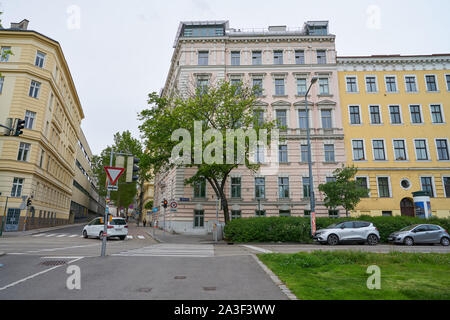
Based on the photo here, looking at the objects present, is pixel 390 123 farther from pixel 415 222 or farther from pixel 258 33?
pixel 258 33

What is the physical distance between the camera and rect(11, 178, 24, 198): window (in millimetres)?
29513

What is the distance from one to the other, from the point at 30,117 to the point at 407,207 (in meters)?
40.8

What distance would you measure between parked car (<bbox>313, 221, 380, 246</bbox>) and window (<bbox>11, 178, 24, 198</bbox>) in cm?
2842

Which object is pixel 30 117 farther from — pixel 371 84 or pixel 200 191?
pixel 371 84

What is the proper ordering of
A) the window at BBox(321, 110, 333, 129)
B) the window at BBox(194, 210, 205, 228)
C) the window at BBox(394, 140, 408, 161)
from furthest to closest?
the window at BBox(321, 110, 333, 129) → the window at BBox(394, 140, 408, 161) → the window at BBox(194, 210, 205, 228)

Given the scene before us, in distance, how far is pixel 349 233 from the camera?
18656mm

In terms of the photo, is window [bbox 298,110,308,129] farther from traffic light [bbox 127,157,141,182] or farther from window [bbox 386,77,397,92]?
traffic light [bbox 127,157,141,182]

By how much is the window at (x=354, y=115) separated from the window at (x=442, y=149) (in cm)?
869

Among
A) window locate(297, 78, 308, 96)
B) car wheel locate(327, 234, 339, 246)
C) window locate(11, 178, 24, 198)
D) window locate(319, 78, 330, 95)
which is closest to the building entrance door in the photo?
window locate(319, 78, 330, 95)

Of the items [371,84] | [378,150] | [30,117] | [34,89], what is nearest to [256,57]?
[371,84]

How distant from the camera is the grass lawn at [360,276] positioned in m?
5.31

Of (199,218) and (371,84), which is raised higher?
(371,84)

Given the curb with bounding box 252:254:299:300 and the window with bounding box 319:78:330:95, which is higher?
the window with bounding box 319:78:330:95
